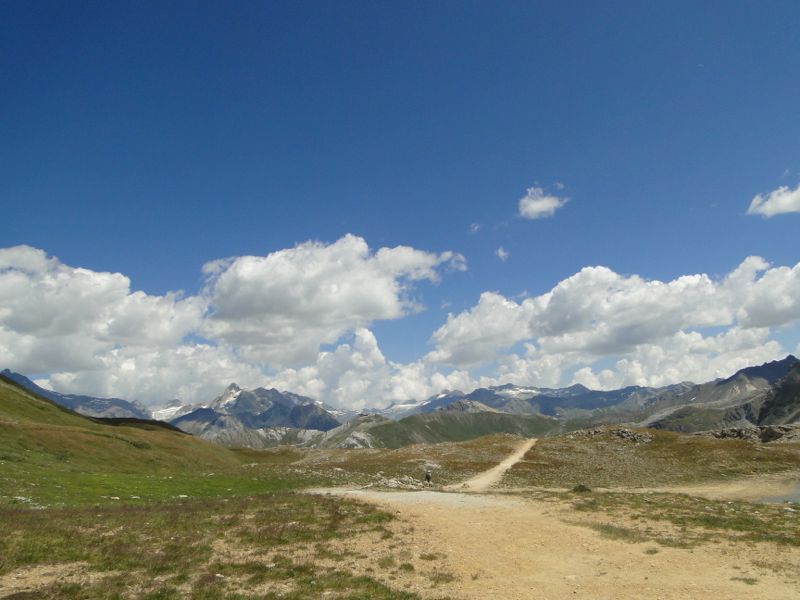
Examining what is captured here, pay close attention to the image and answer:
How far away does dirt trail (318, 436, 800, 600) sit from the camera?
18.2 meters

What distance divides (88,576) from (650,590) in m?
21.2

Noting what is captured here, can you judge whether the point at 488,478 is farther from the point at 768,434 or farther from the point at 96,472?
the point at 768,434

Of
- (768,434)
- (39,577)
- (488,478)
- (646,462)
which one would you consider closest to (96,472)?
(39,577)

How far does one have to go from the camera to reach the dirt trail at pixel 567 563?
1819 centimetres

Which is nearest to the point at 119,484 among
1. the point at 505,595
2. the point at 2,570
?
the point at 2,570

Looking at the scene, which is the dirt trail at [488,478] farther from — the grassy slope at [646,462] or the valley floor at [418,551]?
the valley floor at [418,551]

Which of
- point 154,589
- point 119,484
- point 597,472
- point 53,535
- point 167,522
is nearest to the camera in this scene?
point 154,589

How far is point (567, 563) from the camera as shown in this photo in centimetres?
2194

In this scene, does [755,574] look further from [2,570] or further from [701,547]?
[2,570]

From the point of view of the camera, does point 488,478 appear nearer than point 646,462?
Yes

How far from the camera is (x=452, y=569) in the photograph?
2106 centimetres

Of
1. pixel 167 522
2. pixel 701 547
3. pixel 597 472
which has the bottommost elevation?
pixel 597 472

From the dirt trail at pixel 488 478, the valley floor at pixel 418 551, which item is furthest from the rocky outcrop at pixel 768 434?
the valley floor at pixel 418 551

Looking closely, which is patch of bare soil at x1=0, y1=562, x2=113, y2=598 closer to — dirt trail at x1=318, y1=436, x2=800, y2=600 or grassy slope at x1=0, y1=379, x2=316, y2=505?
dirt trail at x1=318, y1=436, x2=800, y2=600
